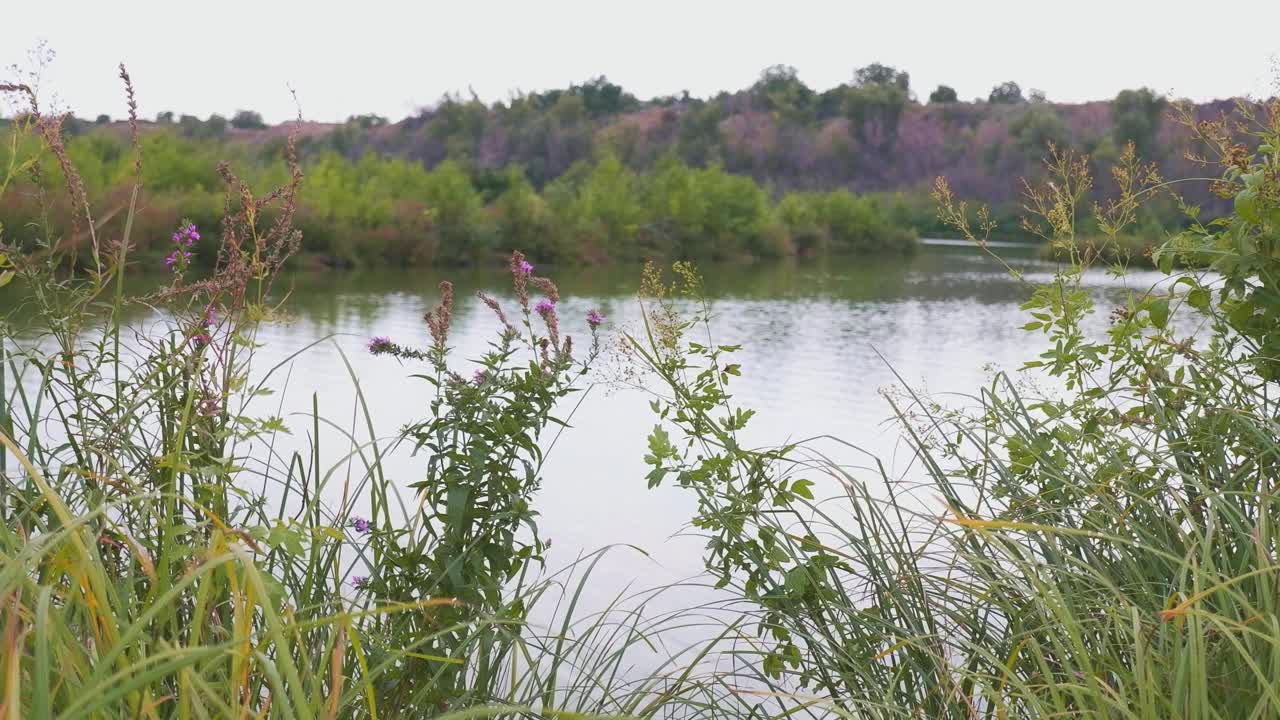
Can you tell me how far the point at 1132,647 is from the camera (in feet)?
4.75

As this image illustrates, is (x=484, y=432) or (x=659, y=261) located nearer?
(x=484, y=432)

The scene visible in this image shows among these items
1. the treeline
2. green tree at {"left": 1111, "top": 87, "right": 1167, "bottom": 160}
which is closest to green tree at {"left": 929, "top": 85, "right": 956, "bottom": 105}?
green tree at {"left": 1111, "top": 87, "right": 1167, "bottom": 160}

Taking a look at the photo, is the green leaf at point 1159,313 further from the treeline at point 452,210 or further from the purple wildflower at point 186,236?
the treeline at point 452,210

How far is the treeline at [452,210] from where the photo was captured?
18906 mm

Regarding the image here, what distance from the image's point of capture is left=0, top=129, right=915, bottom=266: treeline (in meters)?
18.9

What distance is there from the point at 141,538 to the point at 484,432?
575 mm

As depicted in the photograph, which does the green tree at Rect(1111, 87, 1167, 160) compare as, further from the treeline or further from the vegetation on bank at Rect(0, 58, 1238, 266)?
the treeline

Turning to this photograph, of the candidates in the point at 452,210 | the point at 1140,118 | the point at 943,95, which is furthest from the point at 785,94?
the point at 452,210

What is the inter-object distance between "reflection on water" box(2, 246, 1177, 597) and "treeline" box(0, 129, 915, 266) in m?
1.64

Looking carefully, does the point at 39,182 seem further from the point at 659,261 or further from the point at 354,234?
the point at 659,261

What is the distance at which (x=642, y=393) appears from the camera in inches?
259

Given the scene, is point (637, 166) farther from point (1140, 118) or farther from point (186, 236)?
point (186, 236)

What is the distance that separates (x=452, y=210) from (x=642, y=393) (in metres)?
16.4

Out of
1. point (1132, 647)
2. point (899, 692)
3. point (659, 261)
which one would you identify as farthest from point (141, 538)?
A: point (659, 261)
